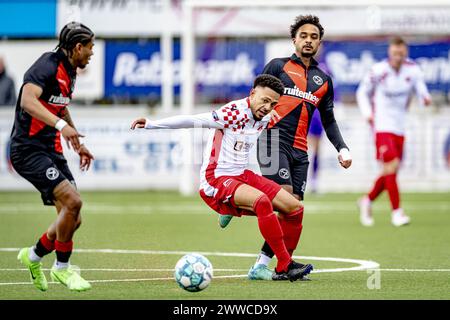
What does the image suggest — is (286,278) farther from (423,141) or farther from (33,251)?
(423,141)

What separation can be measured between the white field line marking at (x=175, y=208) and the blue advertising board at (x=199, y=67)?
186 inches

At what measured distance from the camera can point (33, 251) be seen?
8.59 metres

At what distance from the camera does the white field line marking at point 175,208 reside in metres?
17.0

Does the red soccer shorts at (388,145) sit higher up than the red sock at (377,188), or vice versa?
the red soccer shorts at (388,145)

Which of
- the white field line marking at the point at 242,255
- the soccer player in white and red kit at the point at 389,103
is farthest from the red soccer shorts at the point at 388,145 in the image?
the white field line marking at the point at 242,255

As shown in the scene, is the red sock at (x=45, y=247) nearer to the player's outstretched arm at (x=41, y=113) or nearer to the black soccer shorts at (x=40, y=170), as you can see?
the black soccer shorts at (x=40, y=170)

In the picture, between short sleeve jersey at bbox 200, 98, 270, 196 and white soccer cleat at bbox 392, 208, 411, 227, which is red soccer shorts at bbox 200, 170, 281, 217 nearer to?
short sleeve jersey at bbox 200, 98, 270, 196

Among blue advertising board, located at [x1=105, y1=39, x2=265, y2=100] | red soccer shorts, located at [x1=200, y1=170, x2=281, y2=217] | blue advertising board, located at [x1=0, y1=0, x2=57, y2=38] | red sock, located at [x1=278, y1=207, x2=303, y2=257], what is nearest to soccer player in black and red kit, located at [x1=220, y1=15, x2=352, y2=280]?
red sock, located at [x1=278, y1=207, x2=303, y2=257]

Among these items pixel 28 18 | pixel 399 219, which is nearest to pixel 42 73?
pixel 399 219

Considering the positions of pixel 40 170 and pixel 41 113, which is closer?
pixel 41 113

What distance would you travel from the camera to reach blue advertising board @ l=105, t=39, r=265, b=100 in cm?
2278

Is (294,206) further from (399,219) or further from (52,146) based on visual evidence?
(399,219)

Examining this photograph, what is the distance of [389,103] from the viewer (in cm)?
1502

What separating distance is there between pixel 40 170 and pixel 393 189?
7.16 meters
